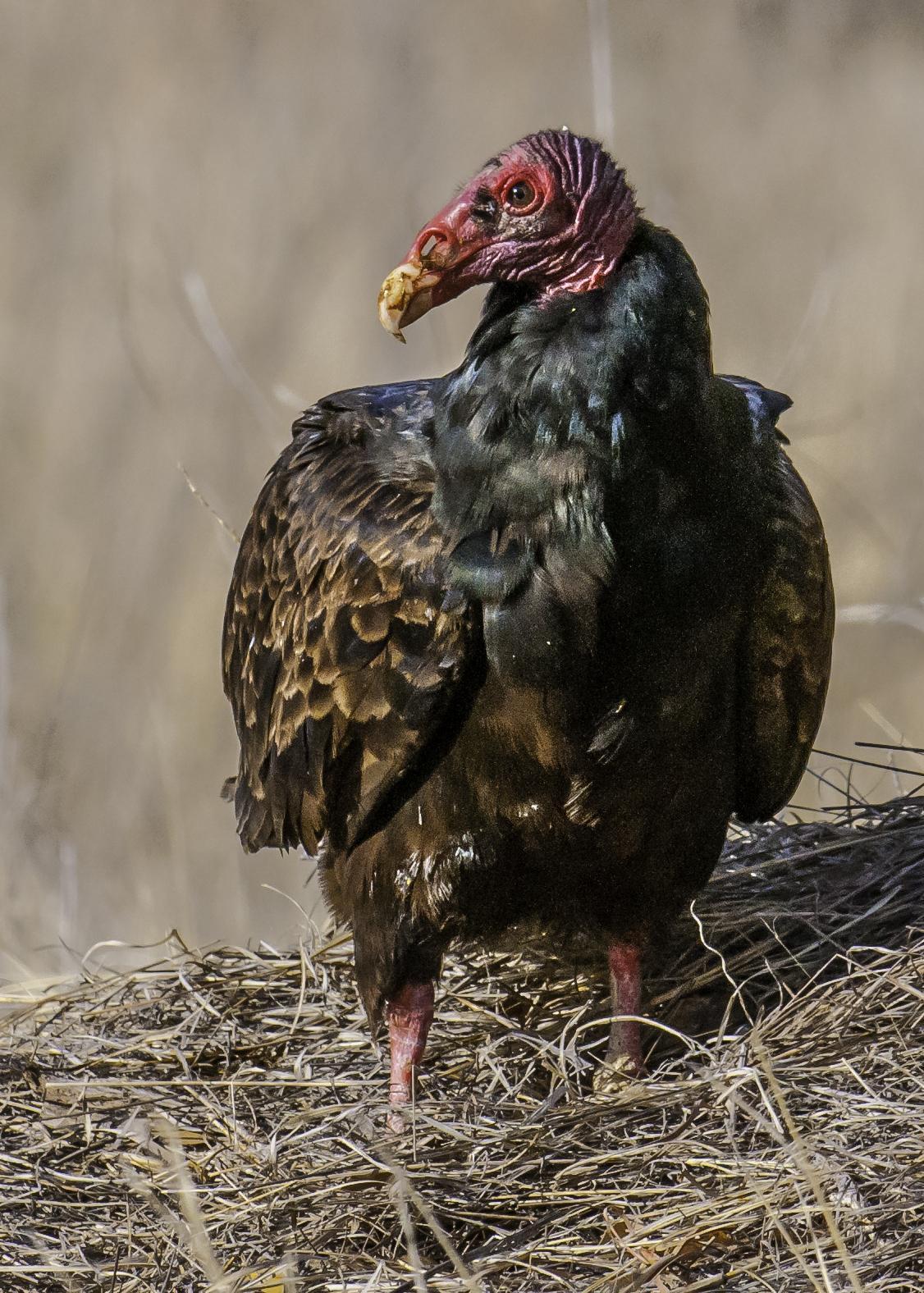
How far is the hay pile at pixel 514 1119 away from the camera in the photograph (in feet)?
7.45

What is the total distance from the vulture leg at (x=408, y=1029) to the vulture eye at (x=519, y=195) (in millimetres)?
1335

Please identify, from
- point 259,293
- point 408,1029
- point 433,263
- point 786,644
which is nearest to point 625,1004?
point 408,1029

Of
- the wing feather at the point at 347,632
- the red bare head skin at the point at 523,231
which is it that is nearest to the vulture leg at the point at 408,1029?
the wing feather at the point at 347,632

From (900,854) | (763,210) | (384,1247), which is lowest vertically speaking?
(384,1247)

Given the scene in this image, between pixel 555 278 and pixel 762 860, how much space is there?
1465 mm

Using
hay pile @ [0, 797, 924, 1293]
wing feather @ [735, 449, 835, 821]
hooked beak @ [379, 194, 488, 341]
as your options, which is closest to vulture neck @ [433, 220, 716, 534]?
hooked beak @ [379, 194, 488, 341]

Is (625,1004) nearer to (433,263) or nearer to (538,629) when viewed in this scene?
(538,629)

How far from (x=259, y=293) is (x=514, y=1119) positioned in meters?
3.94

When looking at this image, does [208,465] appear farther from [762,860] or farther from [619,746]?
[619,746]

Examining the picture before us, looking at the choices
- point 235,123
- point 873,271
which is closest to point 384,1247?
point 873,271

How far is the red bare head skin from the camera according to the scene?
252cm

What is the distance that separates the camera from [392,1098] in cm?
296

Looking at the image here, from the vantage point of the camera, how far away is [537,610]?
257 centimetres

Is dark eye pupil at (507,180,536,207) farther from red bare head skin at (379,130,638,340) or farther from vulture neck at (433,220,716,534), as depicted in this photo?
vulture neck at (433,220,716,534)
